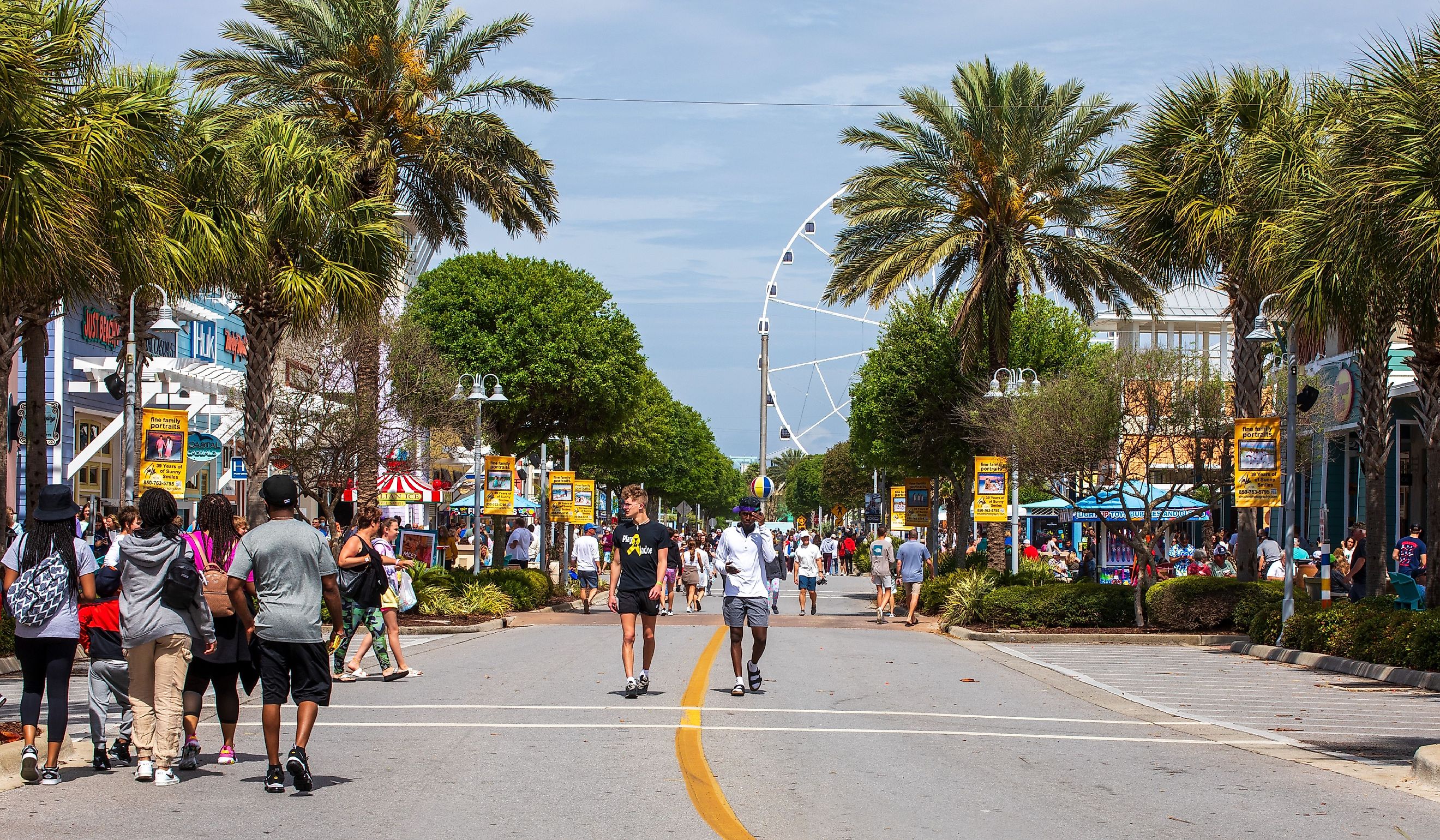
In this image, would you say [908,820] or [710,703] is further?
[710,703]

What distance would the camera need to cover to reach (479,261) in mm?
41031

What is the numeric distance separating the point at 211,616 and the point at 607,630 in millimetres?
16311

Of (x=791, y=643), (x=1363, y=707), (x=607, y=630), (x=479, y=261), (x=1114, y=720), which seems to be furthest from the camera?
(x=479, y=261)

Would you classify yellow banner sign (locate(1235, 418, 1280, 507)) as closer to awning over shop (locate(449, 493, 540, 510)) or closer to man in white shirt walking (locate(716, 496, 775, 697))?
man in white shirt walking (locate(716, 496, 775, 697))

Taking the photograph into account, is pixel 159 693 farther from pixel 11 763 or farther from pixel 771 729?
pixel 771 729

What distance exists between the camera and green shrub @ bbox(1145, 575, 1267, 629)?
23.2 m

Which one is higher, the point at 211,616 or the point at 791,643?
the point at 211,616

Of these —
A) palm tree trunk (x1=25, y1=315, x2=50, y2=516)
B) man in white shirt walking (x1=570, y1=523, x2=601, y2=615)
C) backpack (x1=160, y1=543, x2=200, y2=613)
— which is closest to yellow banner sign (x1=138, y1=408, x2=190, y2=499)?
palm tree trunk (x1=25, y1=315, x2=50, y2=516)

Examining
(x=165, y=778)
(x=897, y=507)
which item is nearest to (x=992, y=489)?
(x=165, y=778)

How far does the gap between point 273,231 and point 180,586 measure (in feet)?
41.3

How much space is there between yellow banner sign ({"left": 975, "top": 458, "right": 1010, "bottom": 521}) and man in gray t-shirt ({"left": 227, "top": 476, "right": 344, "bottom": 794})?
68.0 feet

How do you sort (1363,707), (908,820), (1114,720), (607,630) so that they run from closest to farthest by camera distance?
(908,820) < (1114,720) < (1363,707) < (607,630)

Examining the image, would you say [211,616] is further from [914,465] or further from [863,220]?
[914,465]

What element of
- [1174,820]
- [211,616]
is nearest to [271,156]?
[211,616]
